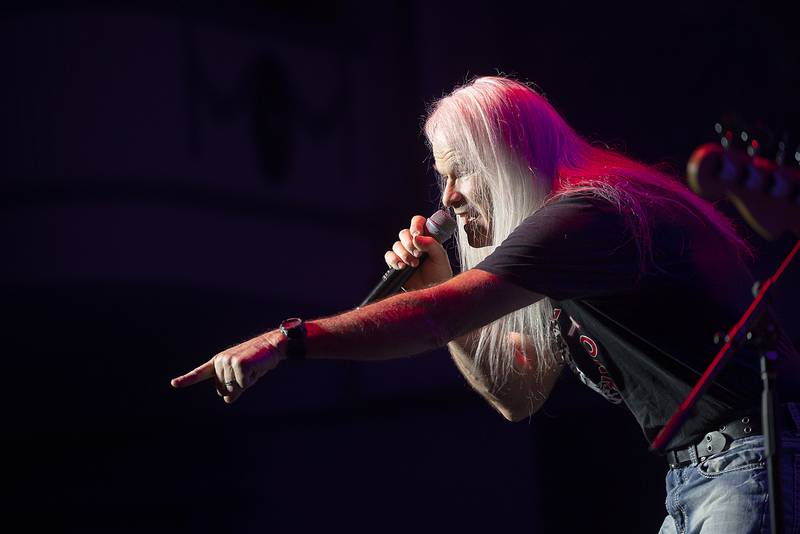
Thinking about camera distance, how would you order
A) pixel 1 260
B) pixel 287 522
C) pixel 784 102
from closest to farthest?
pixel 784 102
pixel 287 522
pixel 1 260

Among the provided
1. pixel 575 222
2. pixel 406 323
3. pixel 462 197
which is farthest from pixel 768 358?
pixel 462 197

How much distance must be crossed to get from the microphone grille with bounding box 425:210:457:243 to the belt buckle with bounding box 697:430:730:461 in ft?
2.59

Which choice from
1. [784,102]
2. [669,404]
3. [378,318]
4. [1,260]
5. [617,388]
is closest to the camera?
[378,318]

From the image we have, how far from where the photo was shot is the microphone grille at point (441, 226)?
2.30m

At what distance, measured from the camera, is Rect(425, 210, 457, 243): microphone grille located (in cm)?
230

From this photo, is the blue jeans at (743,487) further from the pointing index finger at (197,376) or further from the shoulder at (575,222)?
the pointing index finger at (197,376)

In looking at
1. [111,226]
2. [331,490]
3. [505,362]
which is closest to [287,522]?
[331,490]

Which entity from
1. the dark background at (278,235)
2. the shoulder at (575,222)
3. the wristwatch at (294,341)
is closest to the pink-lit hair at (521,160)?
the shoulder at (575,222)

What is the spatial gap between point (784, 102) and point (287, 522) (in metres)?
2.98

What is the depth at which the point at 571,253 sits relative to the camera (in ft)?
5.69

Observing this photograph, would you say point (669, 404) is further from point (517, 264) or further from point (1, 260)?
point (1, 260)

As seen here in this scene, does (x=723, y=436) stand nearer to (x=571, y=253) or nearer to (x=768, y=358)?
(x=768, y=358)

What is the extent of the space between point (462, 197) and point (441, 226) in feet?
0.52

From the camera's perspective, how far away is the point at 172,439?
15.1 feet
